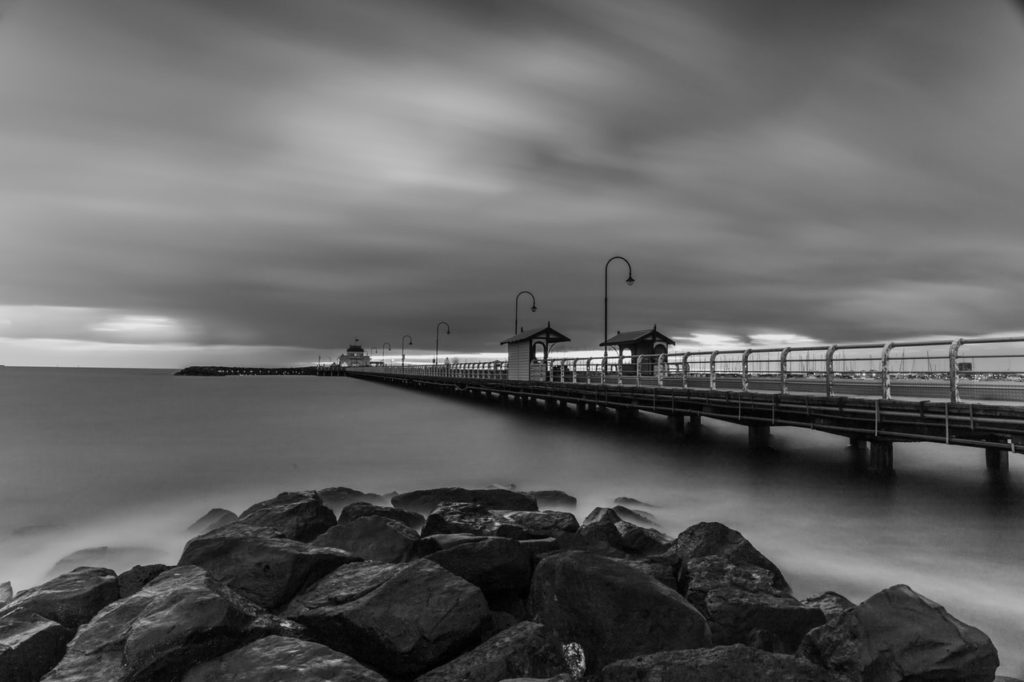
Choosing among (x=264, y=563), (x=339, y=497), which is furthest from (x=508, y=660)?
(x=339, y=497)

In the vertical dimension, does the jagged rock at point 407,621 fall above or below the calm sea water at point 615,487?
above

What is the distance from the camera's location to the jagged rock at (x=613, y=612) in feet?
14.9

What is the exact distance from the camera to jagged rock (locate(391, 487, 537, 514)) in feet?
31.0

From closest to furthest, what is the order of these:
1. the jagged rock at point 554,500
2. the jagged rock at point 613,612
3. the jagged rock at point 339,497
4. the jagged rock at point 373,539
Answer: the jagged rock at point 613,612, the jagged rock at point 373,539, the jagged rock at point 339,497, the jagged rock at point 554,500

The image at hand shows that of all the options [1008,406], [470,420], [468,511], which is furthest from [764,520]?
[470,420]

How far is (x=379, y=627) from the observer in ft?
14.6

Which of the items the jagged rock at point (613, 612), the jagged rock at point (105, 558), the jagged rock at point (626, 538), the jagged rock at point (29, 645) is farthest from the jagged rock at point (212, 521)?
the jagged rock at point (613, 612)

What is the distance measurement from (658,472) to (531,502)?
6624 millimetres

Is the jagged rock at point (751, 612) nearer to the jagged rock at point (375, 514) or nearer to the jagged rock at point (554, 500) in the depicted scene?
the jagged rock at point (375, 514)

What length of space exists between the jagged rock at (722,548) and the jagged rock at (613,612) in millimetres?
1689

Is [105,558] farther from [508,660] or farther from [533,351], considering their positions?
[533,351]

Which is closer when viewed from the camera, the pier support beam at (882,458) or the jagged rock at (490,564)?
the jagged rock at (490,564)

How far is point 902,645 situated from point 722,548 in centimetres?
243

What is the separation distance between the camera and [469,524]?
25.4 ft
